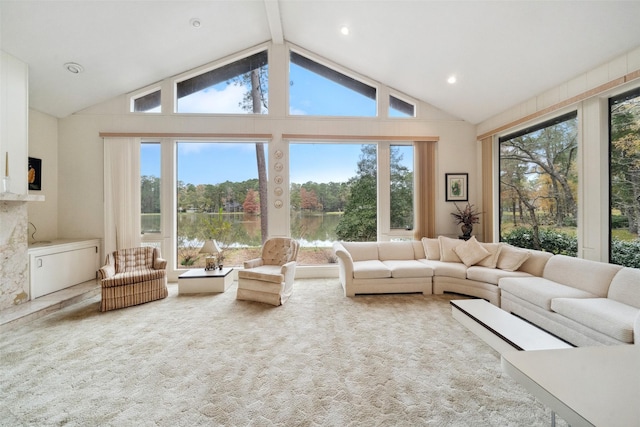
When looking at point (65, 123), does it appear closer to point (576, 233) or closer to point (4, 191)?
point (4, 191)

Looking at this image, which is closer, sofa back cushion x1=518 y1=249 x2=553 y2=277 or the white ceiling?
the white ceiling

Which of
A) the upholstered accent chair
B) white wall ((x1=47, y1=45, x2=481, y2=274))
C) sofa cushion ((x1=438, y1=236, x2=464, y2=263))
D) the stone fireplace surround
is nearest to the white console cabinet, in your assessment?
the stone fireplace surround

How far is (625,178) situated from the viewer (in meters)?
3.09

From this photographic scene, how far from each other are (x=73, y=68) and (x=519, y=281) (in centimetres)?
683

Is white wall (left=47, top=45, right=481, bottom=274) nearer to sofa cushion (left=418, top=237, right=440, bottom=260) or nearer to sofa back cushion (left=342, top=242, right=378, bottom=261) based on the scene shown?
Answer: sofa cushion (left=418, top=237, right=440, bottom=260)

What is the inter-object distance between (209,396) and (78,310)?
2.95 metres

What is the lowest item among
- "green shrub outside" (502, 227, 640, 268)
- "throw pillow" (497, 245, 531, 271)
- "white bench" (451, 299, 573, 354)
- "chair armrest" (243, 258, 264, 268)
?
"white bench" (451, 299, 573, 354)

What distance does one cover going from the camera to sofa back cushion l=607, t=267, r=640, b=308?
255 cm

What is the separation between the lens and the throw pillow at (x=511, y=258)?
385 centimetres

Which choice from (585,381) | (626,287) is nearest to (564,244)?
(626,287)

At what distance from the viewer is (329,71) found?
5379mm

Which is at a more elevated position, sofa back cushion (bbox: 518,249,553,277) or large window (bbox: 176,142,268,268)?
large window (bbox: 176,142,268,268)

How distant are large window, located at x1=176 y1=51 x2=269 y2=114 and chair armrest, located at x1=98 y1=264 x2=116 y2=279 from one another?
3052mm

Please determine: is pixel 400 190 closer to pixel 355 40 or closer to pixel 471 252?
pixel 471 252
